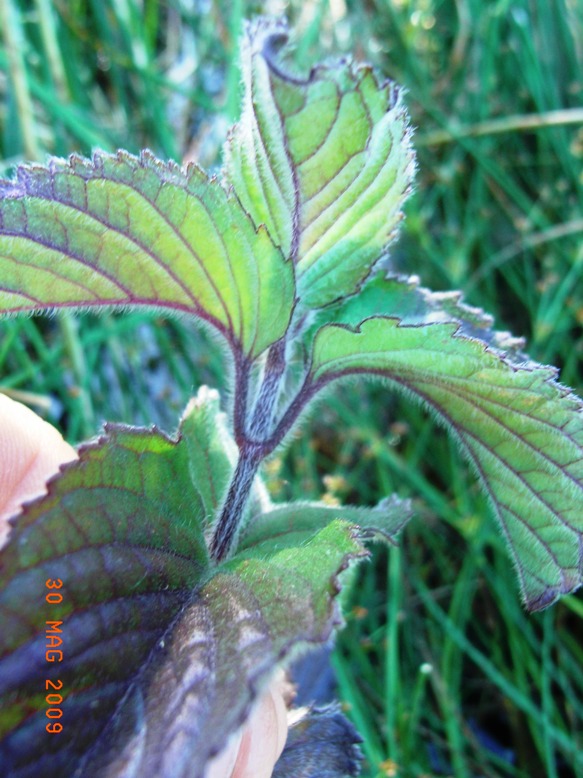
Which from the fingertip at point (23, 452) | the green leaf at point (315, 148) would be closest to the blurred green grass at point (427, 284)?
the fingertip at point (23, 452)

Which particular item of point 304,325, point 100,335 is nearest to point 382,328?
point 304,325

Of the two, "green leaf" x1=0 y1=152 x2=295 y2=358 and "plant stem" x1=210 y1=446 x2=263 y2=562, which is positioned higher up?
"green leaf" x1=0 y1=152 x2=295 y2=358

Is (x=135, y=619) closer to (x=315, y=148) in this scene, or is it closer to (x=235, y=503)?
(x=235, y=503)

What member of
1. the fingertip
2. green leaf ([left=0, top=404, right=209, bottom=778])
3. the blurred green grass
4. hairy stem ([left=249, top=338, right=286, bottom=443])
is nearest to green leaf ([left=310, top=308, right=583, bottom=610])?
hairy stem ([left=249, top=338, right=286, bottom=443])

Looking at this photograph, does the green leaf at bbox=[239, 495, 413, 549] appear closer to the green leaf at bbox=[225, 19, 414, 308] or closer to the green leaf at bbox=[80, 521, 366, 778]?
the green leaf at bbox=[80, 521, 366, 778]

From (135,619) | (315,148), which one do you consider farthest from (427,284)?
(135,619)

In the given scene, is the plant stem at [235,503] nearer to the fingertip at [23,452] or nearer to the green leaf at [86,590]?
the green leaf at [86,590]
